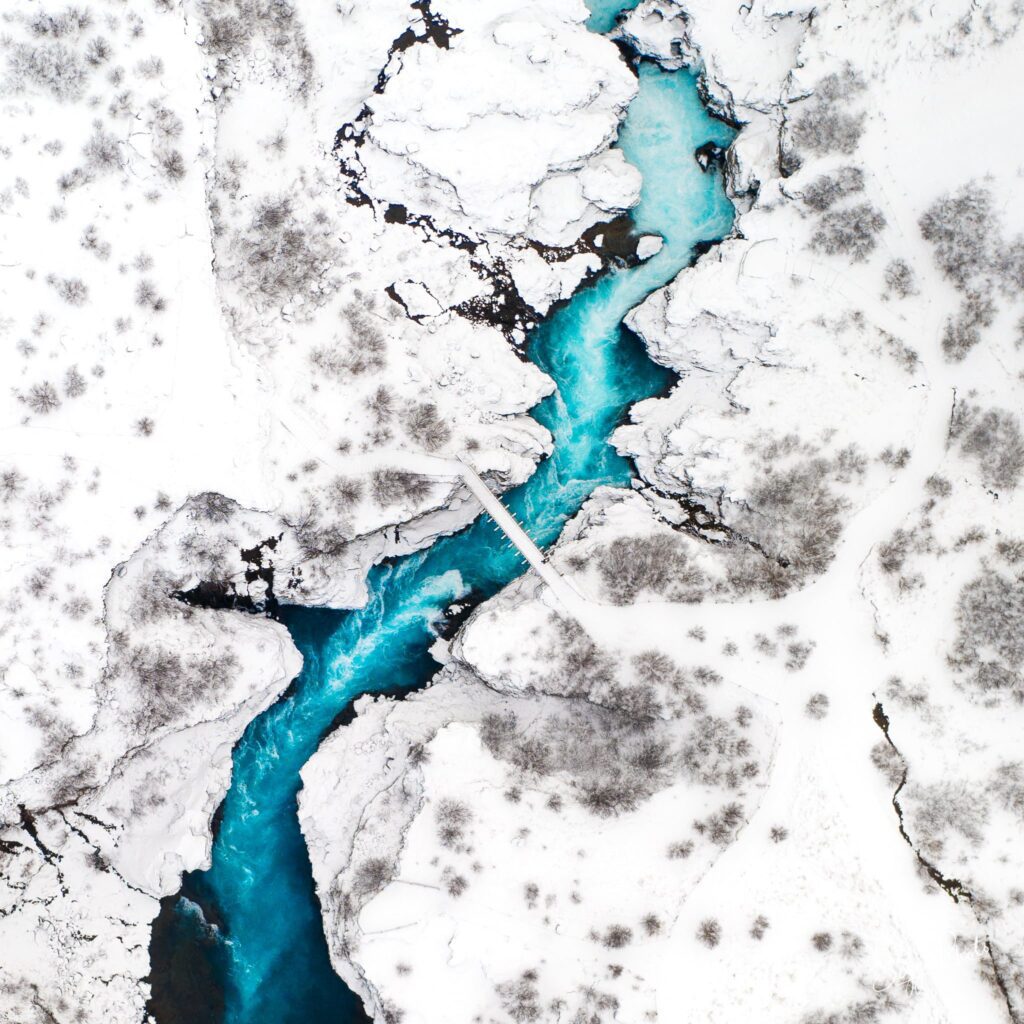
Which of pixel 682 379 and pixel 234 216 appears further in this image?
pixel 682 379

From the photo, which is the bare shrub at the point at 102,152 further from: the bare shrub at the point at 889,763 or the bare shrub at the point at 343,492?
the bare shrub at the point at 889,763

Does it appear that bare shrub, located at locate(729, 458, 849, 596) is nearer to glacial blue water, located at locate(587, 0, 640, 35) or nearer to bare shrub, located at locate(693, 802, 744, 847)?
bare shrub, located at locate(693, 802, 744, 847)

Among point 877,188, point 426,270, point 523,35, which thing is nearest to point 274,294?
point 426,270

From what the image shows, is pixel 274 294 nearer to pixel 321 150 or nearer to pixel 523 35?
pixel 321 150

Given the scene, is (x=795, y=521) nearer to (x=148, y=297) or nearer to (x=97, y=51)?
(x=148, y=297)

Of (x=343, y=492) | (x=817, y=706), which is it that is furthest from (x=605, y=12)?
(x=817, y=706)

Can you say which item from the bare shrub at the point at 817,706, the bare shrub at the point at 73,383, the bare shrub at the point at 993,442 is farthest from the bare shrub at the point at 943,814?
the bare shrub at the point at 73,383

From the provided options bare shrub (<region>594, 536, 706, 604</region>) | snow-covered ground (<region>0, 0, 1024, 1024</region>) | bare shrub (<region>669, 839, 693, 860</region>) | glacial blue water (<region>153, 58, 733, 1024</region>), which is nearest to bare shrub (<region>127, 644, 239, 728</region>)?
snow-covered ground (<region>0, 0, 1024, 1024</region>)
